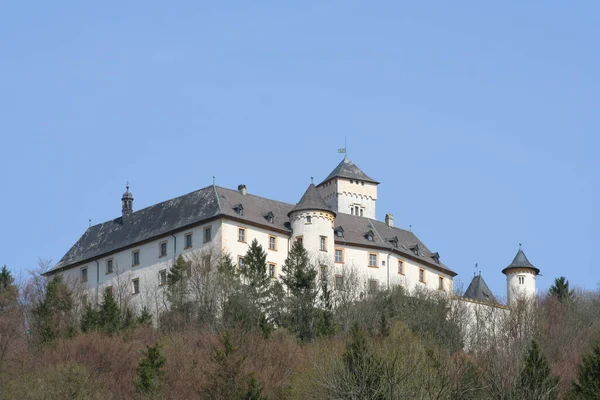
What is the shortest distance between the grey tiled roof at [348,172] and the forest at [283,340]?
81.4 ft

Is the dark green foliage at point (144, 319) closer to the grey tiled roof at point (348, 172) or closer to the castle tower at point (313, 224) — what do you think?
the castle tower at point (313, 224)

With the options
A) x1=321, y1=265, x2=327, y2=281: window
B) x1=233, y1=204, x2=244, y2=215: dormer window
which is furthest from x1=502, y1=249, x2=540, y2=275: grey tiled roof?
x1=233, y1=204, x2=244, y2=215: dormer window

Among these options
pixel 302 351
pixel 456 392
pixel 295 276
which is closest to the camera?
pixel 456 392

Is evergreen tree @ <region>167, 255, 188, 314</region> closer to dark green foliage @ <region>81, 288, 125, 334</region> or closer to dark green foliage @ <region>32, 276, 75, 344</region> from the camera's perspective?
dark green foliage @ <region>81, 288, 125, 334</region>

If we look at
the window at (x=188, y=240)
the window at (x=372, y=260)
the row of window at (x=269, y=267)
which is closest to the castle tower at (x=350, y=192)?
the window at (x=372, y=260)

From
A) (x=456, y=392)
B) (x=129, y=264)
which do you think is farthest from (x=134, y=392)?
(x=129, y=264)

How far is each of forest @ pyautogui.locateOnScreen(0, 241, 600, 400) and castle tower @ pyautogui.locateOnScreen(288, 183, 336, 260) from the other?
2.00 metres

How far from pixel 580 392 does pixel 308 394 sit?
35.9 feet

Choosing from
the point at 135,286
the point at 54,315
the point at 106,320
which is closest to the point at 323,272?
the point at 135,286

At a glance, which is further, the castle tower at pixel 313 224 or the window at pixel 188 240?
the castle tower at pixel 313 224

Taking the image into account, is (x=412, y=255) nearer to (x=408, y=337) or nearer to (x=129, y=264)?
(x=129, y=264)

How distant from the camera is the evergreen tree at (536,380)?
196 feet

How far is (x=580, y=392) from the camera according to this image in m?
60.6

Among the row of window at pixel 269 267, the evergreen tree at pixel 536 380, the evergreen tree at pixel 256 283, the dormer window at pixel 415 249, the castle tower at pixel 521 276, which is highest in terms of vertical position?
the dormer window at pixel 415 249
